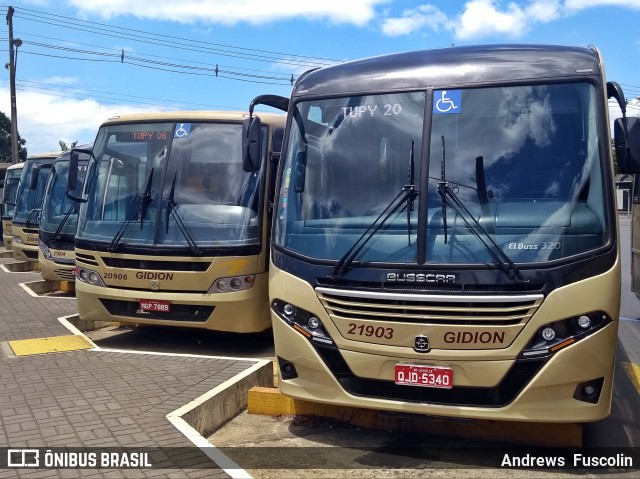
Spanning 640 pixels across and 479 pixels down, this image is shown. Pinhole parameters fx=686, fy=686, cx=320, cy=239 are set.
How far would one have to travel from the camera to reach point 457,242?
4836 mm

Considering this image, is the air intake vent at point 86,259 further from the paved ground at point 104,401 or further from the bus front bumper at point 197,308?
the paved ground at point 104,401

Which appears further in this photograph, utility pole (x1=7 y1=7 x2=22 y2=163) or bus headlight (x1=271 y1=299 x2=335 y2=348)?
utility pole (x1=7 y1=7 x2=22 y2=163)

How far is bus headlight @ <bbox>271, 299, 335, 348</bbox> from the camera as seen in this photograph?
5082 mm

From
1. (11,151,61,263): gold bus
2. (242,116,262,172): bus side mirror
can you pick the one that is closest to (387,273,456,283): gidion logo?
(242,116,262,172): bus side mirror

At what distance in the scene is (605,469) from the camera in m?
4.80

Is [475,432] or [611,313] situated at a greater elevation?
[611,313]

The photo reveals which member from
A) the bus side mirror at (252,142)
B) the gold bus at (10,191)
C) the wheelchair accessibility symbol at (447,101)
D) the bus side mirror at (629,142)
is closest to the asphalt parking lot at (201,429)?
the bus side mirror at (252,142)

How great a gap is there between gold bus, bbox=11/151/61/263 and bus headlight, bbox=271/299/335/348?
11.9 m

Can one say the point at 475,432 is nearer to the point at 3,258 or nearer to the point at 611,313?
the point at 611,313

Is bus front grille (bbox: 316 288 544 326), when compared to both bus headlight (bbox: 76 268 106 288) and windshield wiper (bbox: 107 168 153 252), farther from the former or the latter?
bus headlight (bbox: 76 268 106 288)

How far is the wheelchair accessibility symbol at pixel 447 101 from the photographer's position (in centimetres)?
521

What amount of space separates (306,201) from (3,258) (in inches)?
768

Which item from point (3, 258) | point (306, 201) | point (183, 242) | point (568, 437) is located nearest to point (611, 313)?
point (568, 437)

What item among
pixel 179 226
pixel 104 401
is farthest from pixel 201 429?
pixel 179 226
